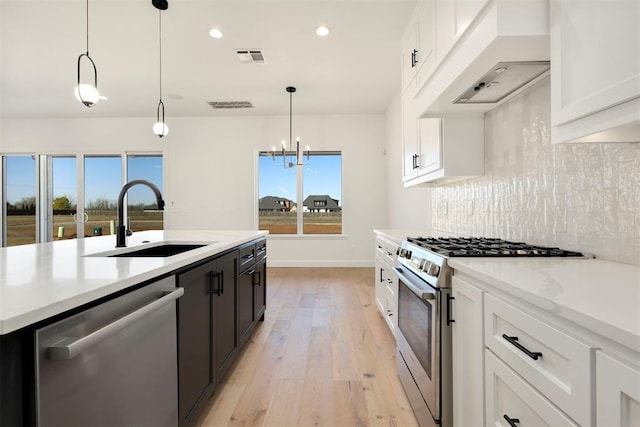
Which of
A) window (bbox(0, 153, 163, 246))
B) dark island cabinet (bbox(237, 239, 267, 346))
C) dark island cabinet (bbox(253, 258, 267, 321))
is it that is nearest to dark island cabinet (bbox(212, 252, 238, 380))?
dark island cabinet (bbox(237, 239, 267, 346))

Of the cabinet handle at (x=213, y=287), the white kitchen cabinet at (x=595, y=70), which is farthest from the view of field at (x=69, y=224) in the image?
the white kitchen cabinet at (x=595, y=70)

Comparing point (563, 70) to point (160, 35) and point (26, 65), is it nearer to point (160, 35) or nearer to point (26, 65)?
point (160, 35)

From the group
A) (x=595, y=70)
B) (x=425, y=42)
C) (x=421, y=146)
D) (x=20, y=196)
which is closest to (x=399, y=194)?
(x=421, y=146)

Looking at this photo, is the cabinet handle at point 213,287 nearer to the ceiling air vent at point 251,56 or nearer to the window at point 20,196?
the ceiling air vent at point 251,56

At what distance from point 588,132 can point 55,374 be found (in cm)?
159

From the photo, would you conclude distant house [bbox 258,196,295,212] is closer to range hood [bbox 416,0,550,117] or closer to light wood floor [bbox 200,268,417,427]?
light wood floor [bbox 200,268,417,427]

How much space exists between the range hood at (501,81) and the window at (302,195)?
4210mm

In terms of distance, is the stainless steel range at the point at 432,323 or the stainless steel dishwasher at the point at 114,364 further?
the stainless steel range at the point at 432,323

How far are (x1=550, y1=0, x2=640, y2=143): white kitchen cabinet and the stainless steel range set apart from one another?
1.86ft

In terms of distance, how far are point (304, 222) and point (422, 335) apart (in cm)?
468

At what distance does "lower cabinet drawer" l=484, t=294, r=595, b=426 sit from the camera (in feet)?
2.19

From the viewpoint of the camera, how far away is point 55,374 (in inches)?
Result: 29.8

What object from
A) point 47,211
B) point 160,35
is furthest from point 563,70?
point 47,211

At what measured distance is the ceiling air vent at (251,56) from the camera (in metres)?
3.52
